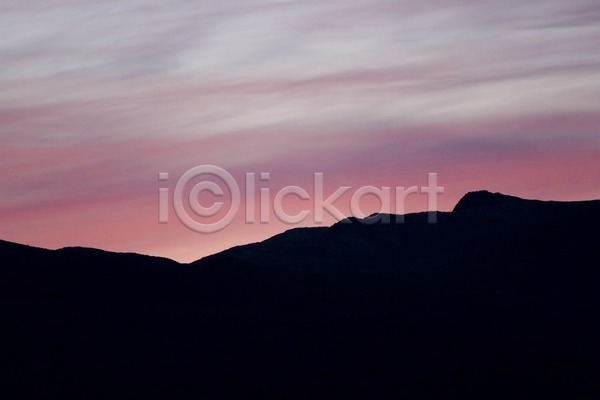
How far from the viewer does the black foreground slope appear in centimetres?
13062

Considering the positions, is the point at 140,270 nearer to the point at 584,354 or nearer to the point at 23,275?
the point at 23,275

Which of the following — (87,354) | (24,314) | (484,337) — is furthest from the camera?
(484,337)

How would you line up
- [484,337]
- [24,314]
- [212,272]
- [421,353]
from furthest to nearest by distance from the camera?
[212,272] → [484,337] → [421,353] → [24,314]

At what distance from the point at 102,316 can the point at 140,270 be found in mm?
21328

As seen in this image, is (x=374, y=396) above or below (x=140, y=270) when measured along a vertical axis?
below

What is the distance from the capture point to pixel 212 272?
175 meters

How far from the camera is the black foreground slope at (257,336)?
429 feet

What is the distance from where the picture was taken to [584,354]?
16088 centimetres

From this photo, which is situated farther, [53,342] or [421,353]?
[421,353]

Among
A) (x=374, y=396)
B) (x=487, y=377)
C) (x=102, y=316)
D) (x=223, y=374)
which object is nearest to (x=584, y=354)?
(x=487, y=377)

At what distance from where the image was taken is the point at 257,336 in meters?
151

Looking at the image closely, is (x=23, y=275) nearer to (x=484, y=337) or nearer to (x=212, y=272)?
(x=212, y=272)

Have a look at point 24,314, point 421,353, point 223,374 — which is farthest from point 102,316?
point 421,353

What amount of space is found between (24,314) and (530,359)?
65872 millimetres
